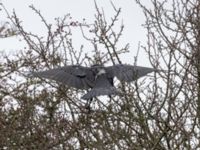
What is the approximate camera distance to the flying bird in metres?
4.59

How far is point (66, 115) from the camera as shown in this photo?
5312mm

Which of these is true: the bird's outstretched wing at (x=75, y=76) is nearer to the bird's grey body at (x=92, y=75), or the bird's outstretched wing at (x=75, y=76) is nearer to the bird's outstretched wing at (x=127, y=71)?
the bird's grey body at (x=92, y=75)

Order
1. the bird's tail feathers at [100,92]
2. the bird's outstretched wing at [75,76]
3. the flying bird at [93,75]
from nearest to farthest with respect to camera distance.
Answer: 1. the bird's tail feathers at [100,92]
2. the flying bird at [93,75]
3. the bird's outstretched wing at [75,76]

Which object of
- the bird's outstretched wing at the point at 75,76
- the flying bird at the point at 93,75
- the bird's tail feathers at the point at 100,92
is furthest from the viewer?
the bird's outstretched wing at the point at 75,76

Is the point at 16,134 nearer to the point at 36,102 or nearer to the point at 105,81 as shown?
the point at 36,102

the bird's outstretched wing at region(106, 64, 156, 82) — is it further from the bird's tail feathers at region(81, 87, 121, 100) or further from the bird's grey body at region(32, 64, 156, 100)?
the bird's tail feathers at region(81, 87, 121, 100)

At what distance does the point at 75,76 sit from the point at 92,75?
0.56ft

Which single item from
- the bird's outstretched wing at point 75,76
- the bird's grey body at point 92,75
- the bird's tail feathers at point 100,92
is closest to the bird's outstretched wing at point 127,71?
the bird's grey body at point 92,75

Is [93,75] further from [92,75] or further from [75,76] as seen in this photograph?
[75,76]

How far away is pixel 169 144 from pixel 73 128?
35.3 inches

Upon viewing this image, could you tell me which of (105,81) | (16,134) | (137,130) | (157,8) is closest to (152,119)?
(137,130)

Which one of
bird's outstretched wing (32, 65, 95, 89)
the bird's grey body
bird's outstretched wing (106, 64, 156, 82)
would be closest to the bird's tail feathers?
the bird's grey body

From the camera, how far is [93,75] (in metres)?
5.07

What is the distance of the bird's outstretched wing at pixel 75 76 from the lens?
195 inches
